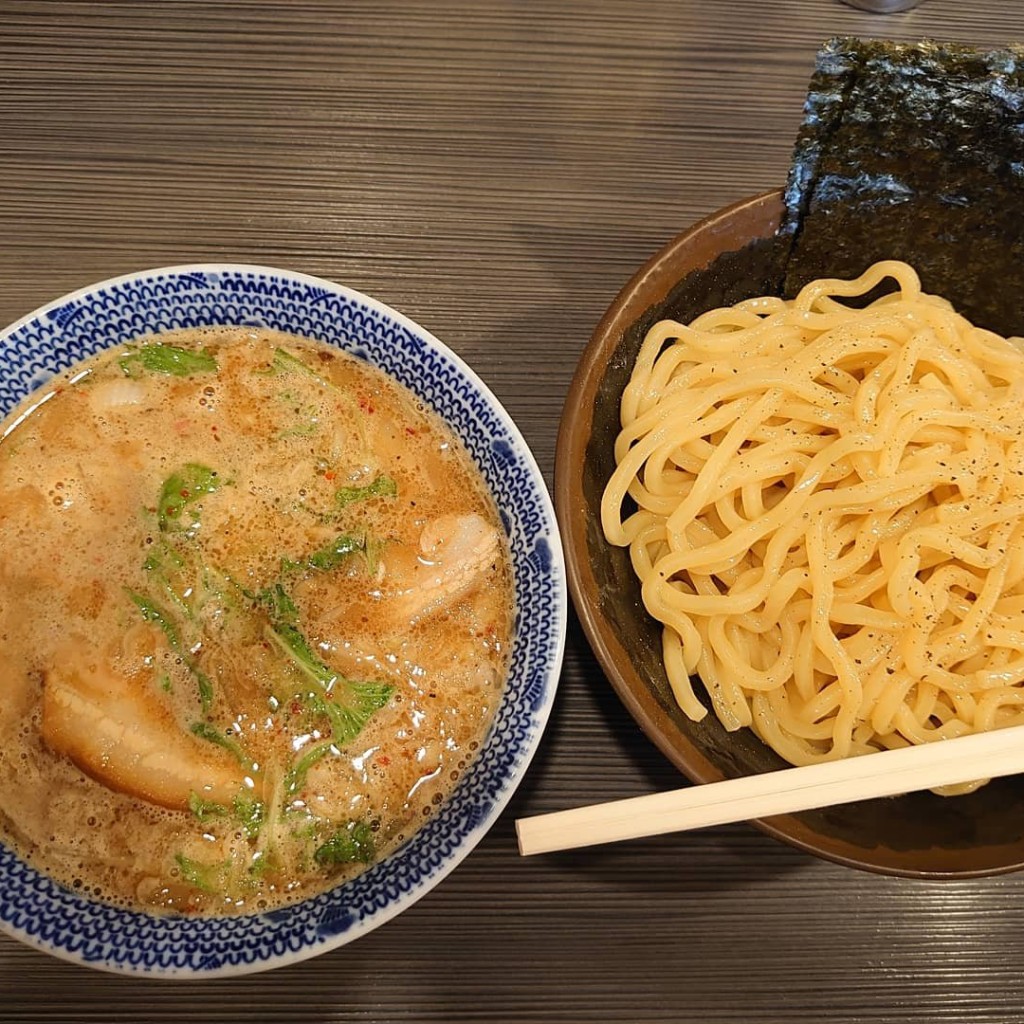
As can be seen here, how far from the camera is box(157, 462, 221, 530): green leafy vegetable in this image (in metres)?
1.53

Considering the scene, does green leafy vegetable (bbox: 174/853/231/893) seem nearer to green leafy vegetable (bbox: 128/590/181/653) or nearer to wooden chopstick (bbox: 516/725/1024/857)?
green leafy vegetable (bbox: 128/590/181/653)

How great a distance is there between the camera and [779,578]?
1543 millimetres

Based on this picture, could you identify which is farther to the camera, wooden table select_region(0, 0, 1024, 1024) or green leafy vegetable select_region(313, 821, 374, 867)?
wooden table select_region(0, 0, 1024, 1024)

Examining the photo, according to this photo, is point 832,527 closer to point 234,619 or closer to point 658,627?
point 658,627

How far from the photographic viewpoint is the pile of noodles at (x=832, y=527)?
1.52m

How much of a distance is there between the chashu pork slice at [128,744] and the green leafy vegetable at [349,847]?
175mm

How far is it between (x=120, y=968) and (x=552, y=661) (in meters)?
0.81

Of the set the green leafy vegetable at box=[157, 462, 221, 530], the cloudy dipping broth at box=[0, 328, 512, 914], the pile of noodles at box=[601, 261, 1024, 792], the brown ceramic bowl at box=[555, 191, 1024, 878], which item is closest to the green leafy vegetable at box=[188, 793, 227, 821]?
the cloudy dipping broth at box=[0, 328, 512, 914]

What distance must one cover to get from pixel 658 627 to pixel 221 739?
Answer: 83 cm

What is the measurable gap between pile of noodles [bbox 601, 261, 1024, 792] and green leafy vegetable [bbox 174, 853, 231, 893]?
2.82 feet

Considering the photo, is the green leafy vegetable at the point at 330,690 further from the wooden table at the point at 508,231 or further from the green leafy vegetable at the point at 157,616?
the wooden table at the point at 508,231

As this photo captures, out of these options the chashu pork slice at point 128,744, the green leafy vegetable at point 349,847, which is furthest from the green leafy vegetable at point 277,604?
the green leafy vegetable at point 349,847

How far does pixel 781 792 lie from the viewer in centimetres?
128

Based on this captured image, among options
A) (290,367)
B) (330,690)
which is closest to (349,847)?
(330,690)
